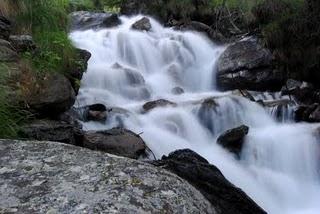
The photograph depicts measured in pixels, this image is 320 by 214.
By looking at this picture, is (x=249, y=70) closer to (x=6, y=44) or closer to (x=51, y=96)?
(x=51, y=96)

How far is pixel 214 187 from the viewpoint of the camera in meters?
4.58

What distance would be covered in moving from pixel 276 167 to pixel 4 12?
176 inches

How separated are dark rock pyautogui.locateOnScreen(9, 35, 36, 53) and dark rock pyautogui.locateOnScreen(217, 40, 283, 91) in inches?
208

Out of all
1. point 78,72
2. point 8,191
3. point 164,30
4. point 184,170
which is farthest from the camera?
point 164,30

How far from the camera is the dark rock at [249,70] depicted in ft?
33.2

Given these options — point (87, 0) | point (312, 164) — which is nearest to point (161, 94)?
point (312, 164)

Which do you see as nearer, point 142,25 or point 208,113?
point 208,113

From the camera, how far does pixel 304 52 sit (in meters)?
10.1

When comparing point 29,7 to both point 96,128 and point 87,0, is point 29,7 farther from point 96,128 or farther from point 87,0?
point 87,0

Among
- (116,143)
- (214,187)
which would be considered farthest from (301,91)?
(214,187)

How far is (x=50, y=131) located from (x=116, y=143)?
3.13 feet

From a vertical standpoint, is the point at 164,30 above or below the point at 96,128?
above

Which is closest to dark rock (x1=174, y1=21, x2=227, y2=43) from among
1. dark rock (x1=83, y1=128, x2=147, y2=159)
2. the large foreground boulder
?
dark rock (x1=83, y1=128, x2=147, y2=159)

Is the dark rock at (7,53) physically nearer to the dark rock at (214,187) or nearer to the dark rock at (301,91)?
the dark rock at (214,187)
